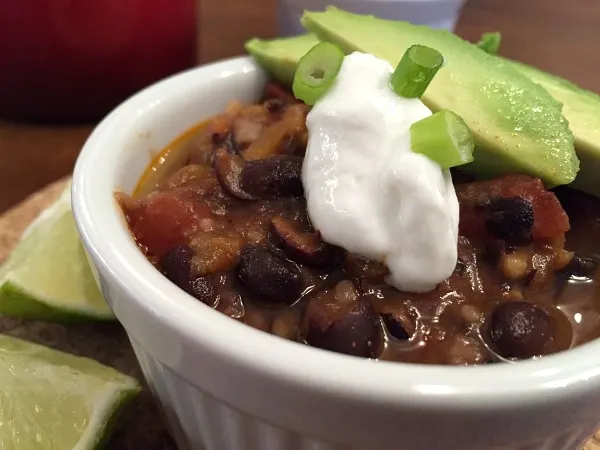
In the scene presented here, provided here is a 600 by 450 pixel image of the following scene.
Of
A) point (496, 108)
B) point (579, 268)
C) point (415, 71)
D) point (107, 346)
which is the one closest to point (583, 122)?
point (496, 108)

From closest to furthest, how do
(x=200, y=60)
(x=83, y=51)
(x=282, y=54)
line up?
(x=282, y=54) → (x=83, y=51) → (x=200, y=60)

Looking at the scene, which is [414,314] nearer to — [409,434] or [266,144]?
[409,434]

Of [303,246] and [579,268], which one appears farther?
[579,268]

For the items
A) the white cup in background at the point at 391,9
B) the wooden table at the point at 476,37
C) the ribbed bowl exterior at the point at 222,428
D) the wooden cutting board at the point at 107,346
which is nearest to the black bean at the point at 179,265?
the ribbed bowl exterior at the point at 222,428

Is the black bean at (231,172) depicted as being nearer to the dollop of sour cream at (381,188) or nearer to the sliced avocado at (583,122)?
the dollop of sour cream at (381,188)

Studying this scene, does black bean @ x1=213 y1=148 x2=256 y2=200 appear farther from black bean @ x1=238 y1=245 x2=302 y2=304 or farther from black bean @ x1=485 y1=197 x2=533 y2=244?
black bean @ x1=485 y1=197 x2=533 y2=244

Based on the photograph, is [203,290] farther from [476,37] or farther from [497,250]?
[476,37]

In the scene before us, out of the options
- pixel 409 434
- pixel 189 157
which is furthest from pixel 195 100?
pixel 409 434
